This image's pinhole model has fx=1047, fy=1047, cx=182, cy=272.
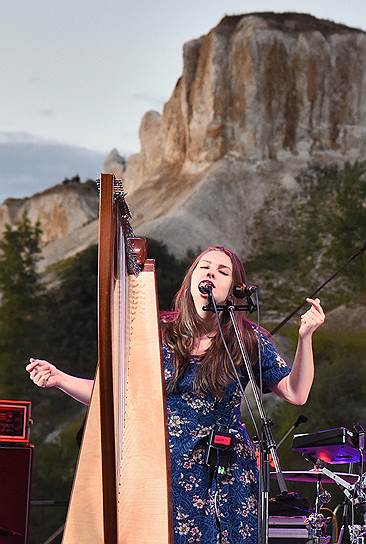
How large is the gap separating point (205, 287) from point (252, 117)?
126 feet

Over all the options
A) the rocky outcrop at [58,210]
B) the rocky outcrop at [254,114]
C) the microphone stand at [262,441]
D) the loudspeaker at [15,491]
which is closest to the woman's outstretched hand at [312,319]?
the microphone stand at [262,441]

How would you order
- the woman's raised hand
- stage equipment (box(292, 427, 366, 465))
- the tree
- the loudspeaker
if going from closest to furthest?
1. the woman's raised hand
2. stage equipment (box(292, 427, 366, 465))
3. the loudspeaker
4. the tree

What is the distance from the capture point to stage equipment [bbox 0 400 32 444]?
4.74 m

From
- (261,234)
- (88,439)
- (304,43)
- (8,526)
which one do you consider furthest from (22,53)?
(88,439)

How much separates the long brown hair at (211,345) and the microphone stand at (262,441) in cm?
7

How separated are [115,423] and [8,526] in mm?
2430

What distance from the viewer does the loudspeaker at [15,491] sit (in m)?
4.53

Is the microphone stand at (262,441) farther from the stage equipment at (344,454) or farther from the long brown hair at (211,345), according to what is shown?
the stage equipment at (344,454)

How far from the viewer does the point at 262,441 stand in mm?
3045

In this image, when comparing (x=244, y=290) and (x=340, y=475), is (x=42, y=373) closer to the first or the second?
(x=244, y=290)

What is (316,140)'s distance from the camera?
41.7m

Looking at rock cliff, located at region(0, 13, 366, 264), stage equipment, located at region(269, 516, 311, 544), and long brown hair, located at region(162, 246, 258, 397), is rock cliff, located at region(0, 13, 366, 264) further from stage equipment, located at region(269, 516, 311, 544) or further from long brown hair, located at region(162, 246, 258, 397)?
long brown hair, located at region(162, 246, 258, 397)

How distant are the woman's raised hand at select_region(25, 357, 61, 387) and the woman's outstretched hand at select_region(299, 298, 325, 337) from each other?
728 millimetres

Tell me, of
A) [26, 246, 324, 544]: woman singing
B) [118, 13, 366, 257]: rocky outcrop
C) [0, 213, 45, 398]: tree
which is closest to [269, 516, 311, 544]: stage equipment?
[26, 246, 324, 544]: woman singing
